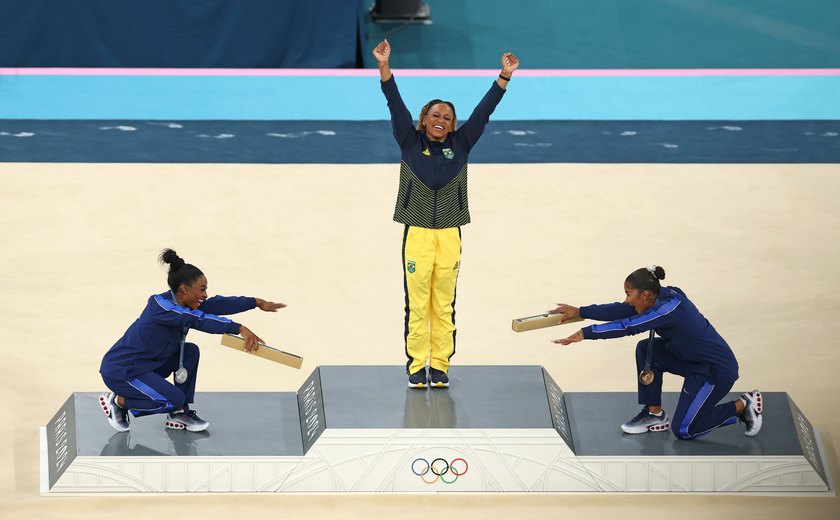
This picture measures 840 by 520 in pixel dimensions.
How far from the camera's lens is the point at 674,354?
7445 millimetres

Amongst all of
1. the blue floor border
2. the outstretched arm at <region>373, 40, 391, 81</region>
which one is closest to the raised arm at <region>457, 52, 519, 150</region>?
the outstretched arm at <region>373, 40, 391, 81</region>

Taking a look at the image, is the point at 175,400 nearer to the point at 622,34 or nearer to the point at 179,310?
the point at 179,310

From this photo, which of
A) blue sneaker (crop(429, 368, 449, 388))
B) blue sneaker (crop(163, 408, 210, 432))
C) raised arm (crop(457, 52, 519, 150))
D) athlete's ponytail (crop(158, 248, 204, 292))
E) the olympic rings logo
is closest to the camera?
athlete's ponytail (crop(158, 248, 204, 292))

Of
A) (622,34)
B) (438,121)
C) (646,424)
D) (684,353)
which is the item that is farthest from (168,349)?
(622,34)

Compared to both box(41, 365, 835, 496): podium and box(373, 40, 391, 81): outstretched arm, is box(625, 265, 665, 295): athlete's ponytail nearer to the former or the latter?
box(41, 365, 835, 496): podium

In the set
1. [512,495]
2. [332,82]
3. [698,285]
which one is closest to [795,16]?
[332,82]

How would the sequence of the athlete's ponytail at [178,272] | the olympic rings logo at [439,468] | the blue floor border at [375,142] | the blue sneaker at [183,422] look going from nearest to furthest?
1. the athlete's ponytail at [178,272]
2. the olympic rings logo at [439,468]
3. the blue sneaker at [183,422]
4. the blue floor border at [375,142]

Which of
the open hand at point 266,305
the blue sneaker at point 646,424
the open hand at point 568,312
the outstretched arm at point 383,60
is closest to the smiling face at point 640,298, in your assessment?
the open hand at point 568,312

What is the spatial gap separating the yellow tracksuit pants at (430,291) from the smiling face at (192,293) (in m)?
1.07

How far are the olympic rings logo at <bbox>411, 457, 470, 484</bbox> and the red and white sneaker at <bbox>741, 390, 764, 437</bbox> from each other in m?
1.54

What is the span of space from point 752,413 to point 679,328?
2.23 feet

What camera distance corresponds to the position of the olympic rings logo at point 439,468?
23.8 feet

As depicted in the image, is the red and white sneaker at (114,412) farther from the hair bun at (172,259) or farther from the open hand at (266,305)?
the open hand at (266,305)

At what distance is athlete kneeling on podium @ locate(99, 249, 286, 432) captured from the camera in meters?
7.17
